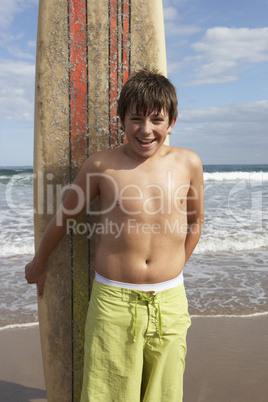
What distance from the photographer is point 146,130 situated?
1.47 m

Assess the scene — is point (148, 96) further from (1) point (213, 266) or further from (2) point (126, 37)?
(1) point (213, 266)

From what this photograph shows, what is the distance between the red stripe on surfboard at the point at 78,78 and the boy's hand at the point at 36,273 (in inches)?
21.2

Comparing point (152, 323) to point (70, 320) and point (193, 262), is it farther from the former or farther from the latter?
point (193, 262)

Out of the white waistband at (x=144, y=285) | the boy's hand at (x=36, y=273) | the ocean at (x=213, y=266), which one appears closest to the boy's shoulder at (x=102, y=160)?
the white waistband at (x=144, y=285)

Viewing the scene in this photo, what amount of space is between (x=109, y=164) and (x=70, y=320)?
34.6 inches

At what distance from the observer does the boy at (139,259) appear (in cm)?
151

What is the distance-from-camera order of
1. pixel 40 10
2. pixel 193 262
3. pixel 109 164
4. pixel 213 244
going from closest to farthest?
1. pixel 109 164
2. pixel 40 10
3. pixel 193 262
4. pixel 213 244

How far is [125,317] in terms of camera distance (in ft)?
4.95

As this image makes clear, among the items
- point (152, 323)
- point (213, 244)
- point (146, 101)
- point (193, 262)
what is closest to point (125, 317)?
point (152, 323)

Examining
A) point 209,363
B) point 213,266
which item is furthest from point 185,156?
point 213,266

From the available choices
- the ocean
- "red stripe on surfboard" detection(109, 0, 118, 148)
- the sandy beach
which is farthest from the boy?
the ocean

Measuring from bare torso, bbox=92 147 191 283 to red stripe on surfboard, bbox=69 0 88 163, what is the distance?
35 centimetres

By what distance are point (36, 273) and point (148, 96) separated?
1.00 metres

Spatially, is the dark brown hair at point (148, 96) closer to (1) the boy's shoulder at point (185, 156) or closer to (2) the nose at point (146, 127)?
(2) the nose at point (146, 127)
